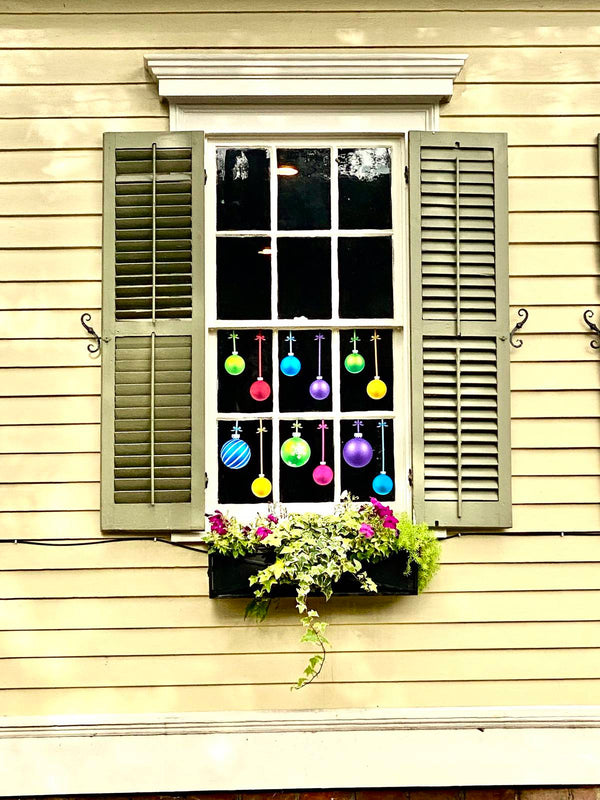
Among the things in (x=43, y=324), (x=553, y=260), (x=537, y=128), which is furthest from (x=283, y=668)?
(x=537, y=128)

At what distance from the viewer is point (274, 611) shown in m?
3.60

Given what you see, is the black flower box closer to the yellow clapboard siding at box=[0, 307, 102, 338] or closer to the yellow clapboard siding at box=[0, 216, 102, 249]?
the yellow clapboard siding at box=[0, 307, 102, 338]

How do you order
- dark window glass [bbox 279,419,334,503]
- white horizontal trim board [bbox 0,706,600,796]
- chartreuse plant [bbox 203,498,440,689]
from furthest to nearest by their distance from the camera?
1. dark window glass [bbox 279,419,334,503]
2. white horizontal trim board [bbox 0,706,600,796]
3. chartreuse plant [bbox 203,498,440,689]

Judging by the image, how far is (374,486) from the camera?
373 centimetres

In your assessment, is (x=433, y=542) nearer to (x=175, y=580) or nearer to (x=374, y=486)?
(x=374, y=486)

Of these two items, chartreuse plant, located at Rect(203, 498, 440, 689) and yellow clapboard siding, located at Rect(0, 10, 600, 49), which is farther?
yellow clapboard siding, located at Rect(0, 10, 600, 49)

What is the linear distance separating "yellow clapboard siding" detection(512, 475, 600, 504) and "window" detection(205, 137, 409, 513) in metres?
0.50

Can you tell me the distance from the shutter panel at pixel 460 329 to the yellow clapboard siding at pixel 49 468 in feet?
4.51

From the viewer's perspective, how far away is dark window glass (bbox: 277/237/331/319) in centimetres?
380

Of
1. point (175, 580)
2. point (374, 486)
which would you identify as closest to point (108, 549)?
point (175, 580)

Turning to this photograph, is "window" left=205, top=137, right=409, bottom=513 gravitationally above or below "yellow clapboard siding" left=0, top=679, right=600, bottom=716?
above

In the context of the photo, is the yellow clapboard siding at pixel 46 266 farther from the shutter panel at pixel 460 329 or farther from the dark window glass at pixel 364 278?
the shutter panel at pixel 460 329

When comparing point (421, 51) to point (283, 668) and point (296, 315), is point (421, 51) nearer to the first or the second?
point (296, 315)

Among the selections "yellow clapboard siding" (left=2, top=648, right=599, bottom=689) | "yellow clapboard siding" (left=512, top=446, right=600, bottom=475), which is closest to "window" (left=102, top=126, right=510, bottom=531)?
"yellow clapboard siding" (left=512, top=446, right=600, bottom=475)
